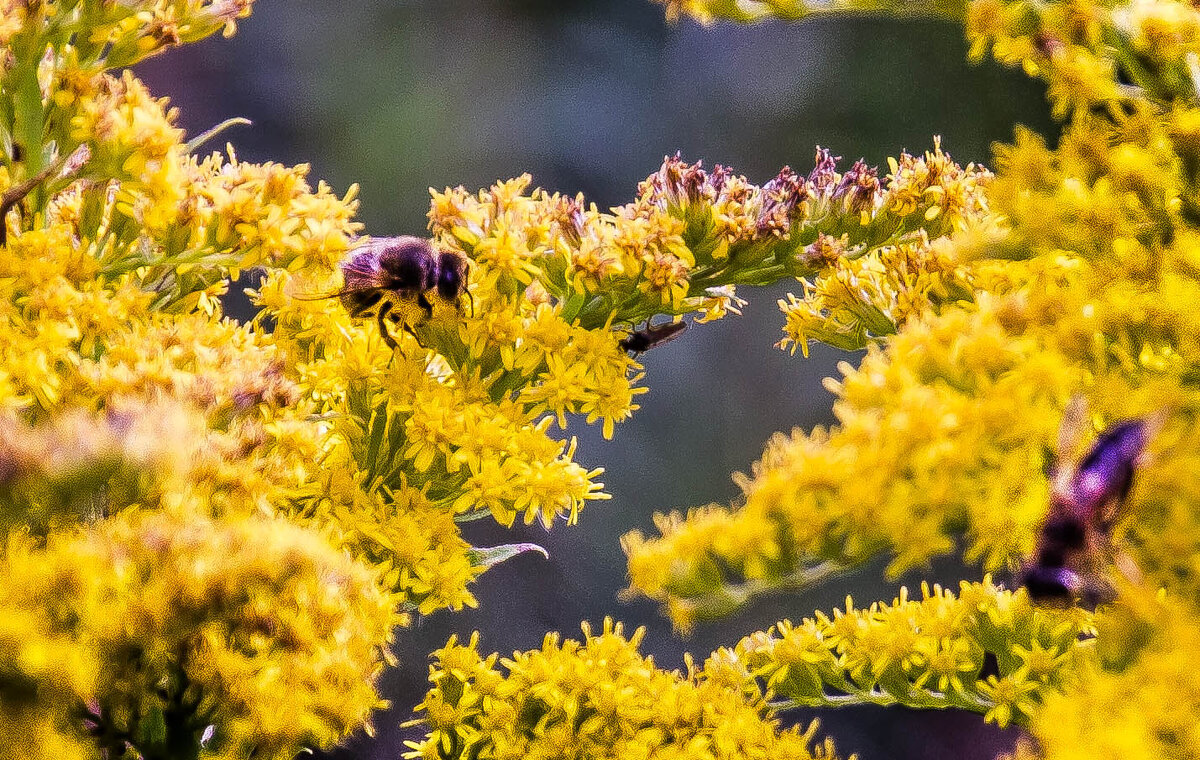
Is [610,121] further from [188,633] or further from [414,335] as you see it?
[188,633]

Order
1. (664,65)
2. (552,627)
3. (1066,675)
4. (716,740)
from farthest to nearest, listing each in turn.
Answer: (664,65), (552,627), (716,740), (1066,675)

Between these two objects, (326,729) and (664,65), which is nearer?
(326,729)

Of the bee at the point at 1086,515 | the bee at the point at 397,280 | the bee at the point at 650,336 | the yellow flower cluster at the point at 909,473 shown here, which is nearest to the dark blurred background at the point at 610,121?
the bee at the point at 650,336

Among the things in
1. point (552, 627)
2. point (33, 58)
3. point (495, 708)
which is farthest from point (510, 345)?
point (552, 627)

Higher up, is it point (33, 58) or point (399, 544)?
point (33, 58)

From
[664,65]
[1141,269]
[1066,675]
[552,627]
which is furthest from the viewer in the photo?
[664,65]

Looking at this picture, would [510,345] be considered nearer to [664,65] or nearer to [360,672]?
[360,672]

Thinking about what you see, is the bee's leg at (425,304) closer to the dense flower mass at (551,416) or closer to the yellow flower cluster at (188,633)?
the dense flower mass at (551,416)
